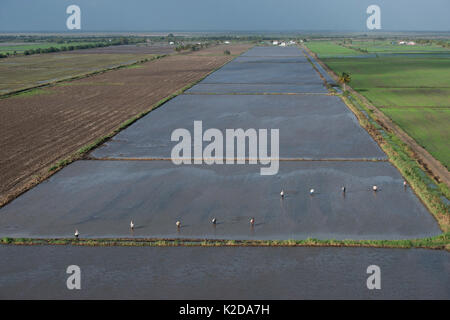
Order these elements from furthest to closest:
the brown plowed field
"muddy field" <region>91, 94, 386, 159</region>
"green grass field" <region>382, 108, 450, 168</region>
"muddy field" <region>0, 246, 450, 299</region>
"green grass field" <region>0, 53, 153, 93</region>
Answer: "green grass field" <region>0, 53, 153, 93</region> < "muddy field" <region>91, 94, 386, 159</region> < "green grass field" <region>382, 108, 450, 168</region> < the brown plowed field < "muddy field" <region>0, 246, 450, 299</region>

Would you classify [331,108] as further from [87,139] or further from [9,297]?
[9,297]

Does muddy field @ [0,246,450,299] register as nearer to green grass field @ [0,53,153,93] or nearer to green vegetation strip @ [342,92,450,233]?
green vegetation strip @ [342,92,450,233]

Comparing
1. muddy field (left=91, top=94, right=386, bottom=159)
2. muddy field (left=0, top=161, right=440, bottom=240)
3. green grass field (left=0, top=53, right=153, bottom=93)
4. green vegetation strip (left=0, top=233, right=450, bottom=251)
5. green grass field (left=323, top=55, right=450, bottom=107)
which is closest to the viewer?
green vegetation strip (left=0, top=233, right=450, bottom=251)

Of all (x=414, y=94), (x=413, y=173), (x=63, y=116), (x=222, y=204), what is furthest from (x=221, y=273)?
(x=414, y=94)

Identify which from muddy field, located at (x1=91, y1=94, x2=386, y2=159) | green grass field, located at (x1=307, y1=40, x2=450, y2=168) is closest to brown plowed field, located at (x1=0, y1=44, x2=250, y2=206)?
muddy field, located at (x1=91, y1=94, x2=386, y2=159)

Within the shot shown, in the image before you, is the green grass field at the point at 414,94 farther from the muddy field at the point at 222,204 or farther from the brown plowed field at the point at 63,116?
the brown plowed field at the point at 63,116

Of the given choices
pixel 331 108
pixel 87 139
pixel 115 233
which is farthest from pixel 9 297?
pixel 331 108

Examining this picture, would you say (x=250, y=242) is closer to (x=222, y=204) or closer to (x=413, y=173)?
(x=222, y=204)
